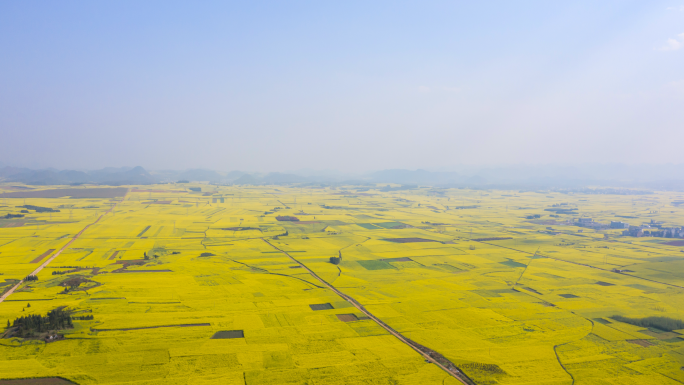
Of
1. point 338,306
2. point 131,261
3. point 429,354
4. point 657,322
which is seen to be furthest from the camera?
point 131,261

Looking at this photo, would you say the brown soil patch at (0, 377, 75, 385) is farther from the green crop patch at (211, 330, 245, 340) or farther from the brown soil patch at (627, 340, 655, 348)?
the brown soil patch at (627, 340, 655, 348)

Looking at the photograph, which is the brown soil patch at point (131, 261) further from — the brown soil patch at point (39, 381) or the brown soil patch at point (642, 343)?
the brown soil patch at point (642, 343)

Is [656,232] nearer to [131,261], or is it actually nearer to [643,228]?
[643,228]

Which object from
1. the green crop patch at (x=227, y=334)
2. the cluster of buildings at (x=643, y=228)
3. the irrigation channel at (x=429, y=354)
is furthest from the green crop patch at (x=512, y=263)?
the cluster of buildings at (x=643, y=228)

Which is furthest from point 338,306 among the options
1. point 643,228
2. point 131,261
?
point 643,228

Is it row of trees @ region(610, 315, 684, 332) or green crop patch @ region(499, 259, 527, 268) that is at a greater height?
row of trees @ region(610, 315, 684, 332)

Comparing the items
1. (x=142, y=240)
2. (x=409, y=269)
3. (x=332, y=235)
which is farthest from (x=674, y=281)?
(x=142, y=240)

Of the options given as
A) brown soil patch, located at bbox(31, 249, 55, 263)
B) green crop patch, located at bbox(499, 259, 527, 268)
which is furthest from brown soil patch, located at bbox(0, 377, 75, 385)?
green crop patch, located at bbox(499, 259, 527, 268)

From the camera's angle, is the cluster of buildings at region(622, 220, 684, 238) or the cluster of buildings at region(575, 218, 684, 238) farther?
the cluster of buildings at region(575, 218, 684, 238)
